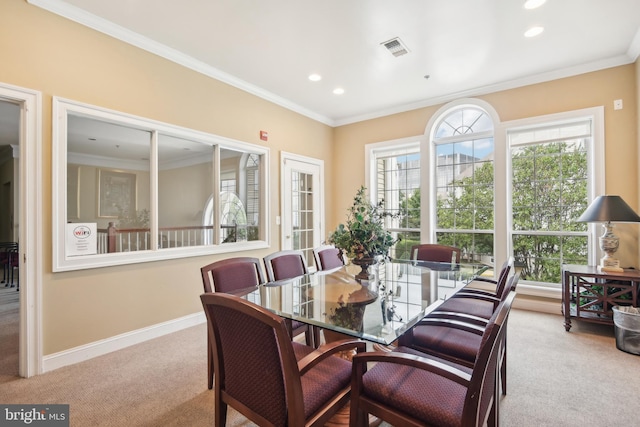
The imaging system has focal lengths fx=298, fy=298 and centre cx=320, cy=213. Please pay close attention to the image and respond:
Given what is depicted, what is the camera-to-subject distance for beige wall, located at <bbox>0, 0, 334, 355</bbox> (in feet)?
7.84

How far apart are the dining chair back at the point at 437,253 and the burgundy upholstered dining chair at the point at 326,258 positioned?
3.13 feet

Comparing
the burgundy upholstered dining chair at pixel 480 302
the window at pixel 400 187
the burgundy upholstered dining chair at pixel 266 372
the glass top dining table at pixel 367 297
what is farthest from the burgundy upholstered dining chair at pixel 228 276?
the window at pixel 400 187

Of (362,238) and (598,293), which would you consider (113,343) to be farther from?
(598,293)

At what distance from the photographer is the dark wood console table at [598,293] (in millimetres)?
2920

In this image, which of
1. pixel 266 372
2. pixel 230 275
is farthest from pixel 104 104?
pixel 266 372

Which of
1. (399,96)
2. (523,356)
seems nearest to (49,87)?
(399,96)

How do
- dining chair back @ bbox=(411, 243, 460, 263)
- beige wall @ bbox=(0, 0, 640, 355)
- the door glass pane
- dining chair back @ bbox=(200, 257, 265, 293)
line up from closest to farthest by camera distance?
dining chair back @ bbox=(200, 257, 265, 293), beige wall @ bbox=(0, 0, 640, 355), dining chair back @ bbox=(411, 243, 460, 263), the door glass pane

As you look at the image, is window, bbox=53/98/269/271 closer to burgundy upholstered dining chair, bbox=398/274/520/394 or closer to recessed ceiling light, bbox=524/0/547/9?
burgundy upholstered dining chair, bbox=398/274/520/394

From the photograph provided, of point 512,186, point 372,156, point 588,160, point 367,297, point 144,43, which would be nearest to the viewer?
point 367,297

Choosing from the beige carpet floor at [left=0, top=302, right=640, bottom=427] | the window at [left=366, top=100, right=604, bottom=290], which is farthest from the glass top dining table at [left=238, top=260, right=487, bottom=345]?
the window at [left=366, top=100, right=604, bottom=290]

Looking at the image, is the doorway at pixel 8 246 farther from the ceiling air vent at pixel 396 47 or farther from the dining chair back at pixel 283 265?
the ceiling air vent at pixel 396 47

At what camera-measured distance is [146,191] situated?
3275 millimetres

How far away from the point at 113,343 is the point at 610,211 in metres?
5.02

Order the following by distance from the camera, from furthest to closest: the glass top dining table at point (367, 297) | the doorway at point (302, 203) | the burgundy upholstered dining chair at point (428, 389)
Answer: the doorway at point (302, 203) → the glass top dining table at point (367, 297) → the burgundy upholstered dining chair at point (428, 389)
